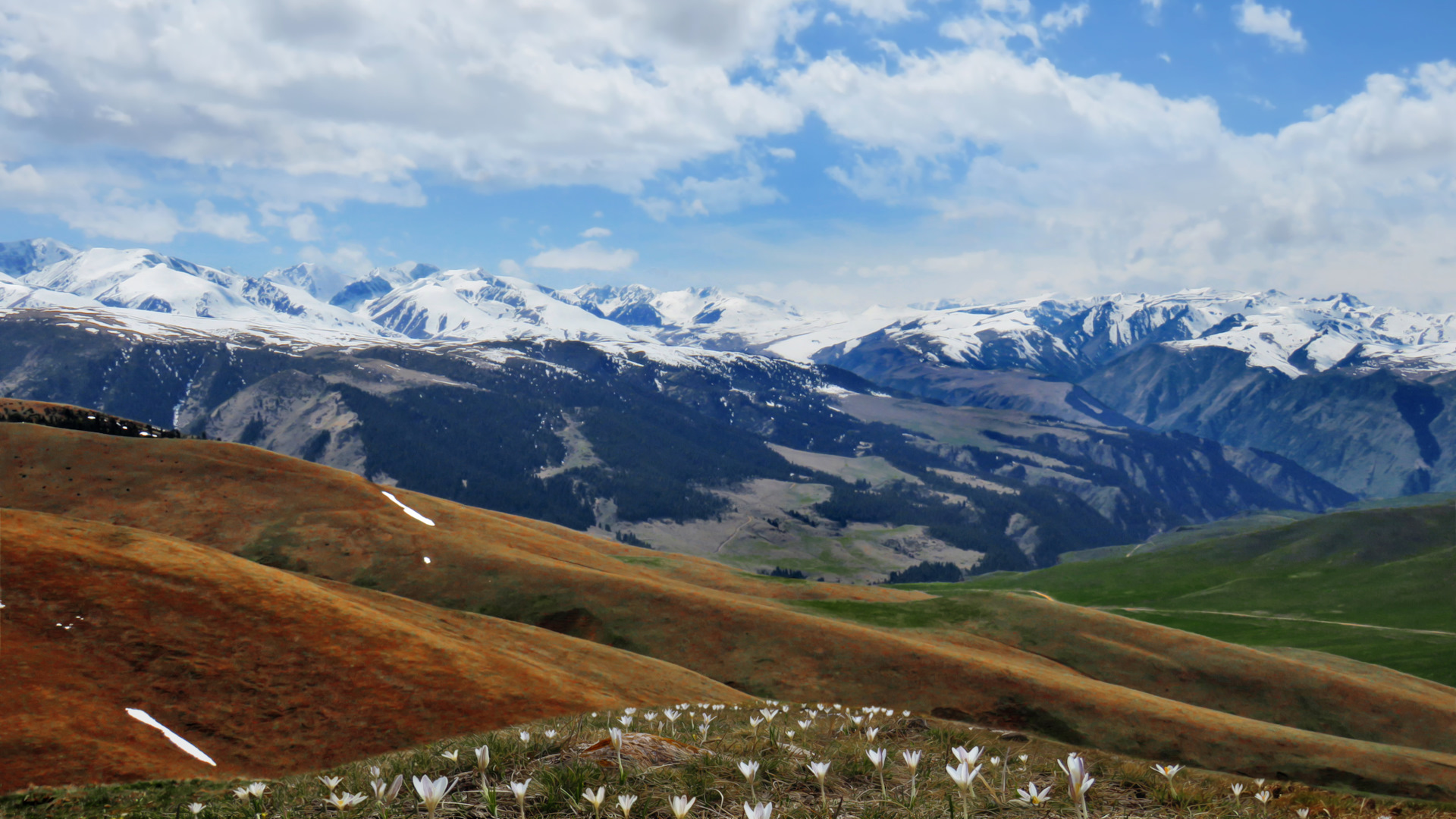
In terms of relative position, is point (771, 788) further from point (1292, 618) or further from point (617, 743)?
point (1292, 618)

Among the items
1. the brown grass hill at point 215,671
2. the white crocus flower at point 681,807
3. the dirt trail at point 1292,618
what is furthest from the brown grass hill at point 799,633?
the white crocus flower at point 681,807

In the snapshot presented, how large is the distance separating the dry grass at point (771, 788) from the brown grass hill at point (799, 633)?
5226 centimetres

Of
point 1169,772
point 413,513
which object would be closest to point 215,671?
point 1169,772

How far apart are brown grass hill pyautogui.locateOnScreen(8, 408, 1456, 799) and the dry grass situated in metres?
52.3

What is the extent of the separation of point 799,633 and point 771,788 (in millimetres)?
68732

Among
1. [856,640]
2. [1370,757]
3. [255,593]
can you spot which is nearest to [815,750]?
[255,593]

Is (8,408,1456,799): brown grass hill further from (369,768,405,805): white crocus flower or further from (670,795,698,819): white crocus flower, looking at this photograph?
(670,795,698,819): white crocus flower

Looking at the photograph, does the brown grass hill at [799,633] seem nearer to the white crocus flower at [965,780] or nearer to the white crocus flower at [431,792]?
the white crocus flower at [965,780]

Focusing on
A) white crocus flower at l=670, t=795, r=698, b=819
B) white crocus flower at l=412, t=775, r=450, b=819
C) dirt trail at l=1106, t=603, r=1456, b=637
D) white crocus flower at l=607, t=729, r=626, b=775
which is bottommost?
dirt trail at l=1106, t=603, r=1456, b=637

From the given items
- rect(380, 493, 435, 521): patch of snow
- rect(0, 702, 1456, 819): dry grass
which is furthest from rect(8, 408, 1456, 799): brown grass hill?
rect(0, 702, 1456, 819): dry grass

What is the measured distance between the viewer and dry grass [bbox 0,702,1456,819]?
336 inches

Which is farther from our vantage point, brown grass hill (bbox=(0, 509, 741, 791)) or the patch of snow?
the patch of snow

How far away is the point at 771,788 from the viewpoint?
971 cm

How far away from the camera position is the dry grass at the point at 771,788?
28.0 feet
